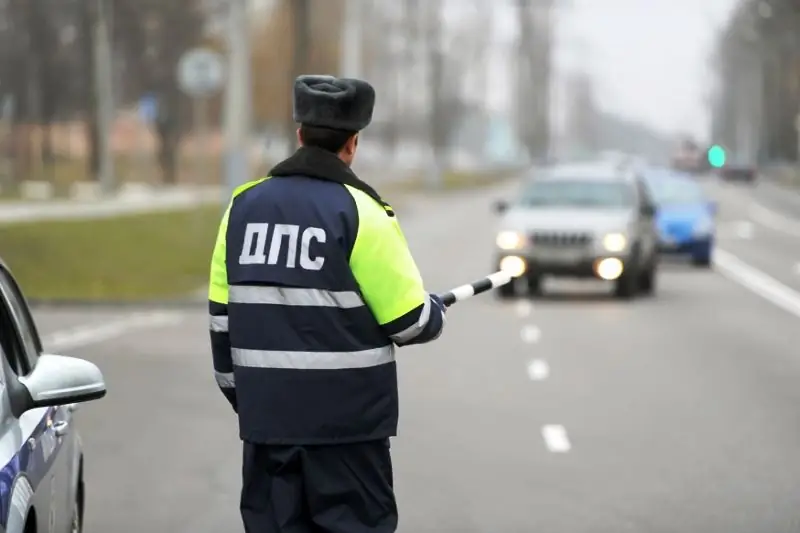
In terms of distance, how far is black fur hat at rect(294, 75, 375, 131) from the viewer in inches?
227

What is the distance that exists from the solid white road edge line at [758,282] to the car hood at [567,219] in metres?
2.33

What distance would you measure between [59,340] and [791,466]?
34.2 feet

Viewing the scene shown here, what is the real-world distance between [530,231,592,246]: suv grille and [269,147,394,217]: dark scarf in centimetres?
2101

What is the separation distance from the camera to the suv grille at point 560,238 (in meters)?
26.7

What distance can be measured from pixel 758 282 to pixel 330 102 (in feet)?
89.2

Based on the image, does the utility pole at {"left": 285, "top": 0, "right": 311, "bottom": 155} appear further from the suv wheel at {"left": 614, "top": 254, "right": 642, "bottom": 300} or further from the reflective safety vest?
the reflective safety vest

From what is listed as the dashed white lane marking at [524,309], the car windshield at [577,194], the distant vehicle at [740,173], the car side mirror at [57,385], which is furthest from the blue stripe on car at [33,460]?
the distant vehicle at [740,173]

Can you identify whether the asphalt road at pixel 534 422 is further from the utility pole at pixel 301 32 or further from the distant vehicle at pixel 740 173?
the distant vehicle at pixel 740 173

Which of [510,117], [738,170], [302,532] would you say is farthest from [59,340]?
[510,117]

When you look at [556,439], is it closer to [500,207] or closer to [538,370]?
[538,370]

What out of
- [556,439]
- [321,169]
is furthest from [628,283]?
[321,169]

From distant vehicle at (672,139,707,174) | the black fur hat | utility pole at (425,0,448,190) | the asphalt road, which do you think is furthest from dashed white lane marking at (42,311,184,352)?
distant vehicle at (672,139,707,174)

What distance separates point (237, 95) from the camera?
3275 cm

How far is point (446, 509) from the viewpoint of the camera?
34.0ft
